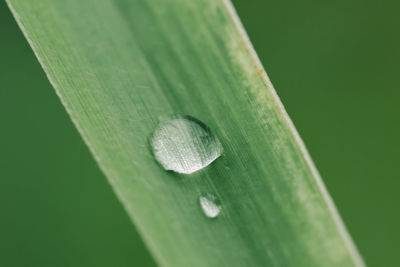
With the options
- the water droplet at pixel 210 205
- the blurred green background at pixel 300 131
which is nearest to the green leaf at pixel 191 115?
the water droplet at pixel 210 205

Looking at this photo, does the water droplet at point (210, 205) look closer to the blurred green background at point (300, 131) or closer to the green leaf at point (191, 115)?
the green leaf at point (191, 115)

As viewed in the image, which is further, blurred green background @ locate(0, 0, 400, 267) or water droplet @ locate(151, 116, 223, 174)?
blurred green background @ locate(0, 0, 400, 267)

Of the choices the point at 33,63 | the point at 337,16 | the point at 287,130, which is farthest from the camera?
the point at 337,16

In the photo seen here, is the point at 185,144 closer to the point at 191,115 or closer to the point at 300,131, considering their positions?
the point at 191,115

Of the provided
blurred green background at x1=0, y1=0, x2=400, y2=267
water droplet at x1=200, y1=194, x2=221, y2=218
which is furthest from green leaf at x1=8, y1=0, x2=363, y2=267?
blurred green background at x1=0, y1=0, x2=400, y2=267

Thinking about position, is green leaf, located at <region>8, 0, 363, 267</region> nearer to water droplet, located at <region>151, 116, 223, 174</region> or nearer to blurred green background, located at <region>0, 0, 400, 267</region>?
water droplet, located at <region>151, 116, 223, 174</region>

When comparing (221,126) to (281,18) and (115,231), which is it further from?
(281,18)

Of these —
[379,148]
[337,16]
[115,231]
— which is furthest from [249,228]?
[337,16]
